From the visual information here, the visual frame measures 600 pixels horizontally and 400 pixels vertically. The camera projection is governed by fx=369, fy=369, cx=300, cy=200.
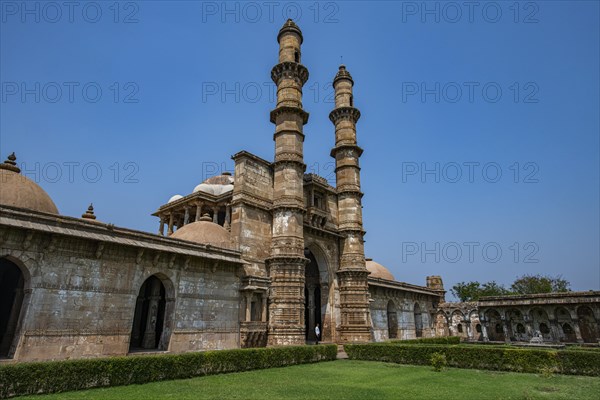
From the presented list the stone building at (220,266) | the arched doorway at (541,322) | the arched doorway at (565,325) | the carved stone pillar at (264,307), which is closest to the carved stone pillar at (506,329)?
the arched doorway at (541,322)

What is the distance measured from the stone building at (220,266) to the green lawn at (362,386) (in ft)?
13.9

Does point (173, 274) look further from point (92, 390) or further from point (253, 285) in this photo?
point (92, 390)

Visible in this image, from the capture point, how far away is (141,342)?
1909cm

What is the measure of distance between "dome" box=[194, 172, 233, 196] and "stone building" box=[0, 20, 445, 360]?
0.36ft

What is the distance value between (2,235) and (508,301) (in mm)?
39398

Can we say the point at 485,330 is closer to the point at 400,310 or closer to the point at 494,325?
the point at 494,325

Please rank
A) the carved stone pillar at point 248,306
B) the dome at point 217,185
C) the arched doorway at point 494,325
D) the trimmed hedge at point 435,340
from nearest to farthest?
the carved stone pillar at point 248,306
the trimmed hedge at point 435,340
the dome at point 217,185
the arched doorway at point 494,325

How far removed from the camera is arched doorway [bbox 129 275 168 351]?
725 inches

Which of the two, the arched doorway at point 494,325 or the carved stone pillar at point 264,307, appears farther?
the arched doorway at point 494,325

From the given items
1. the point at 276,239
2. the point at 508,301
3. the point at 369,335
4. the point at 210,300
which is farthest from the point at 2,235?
the point at 508,301

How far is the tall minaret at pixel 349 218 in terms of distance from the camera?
26.4 metres

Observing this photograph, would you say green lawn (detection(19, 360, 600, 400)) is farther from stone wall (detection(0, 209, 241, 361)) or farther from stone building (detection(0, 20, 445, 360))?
stone building (detection(0, 20, 445, 360))

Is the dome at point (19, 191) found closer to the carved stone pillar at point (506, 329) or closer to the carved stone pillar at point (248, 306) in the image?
the carved stone pillar at point (248, 306)

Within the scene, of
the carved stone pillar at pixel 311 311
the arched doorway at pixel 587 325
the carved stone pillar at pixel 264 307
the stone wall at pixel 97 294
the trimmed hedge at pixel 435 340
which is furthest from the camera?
the arched doorway at pixel 587 325
